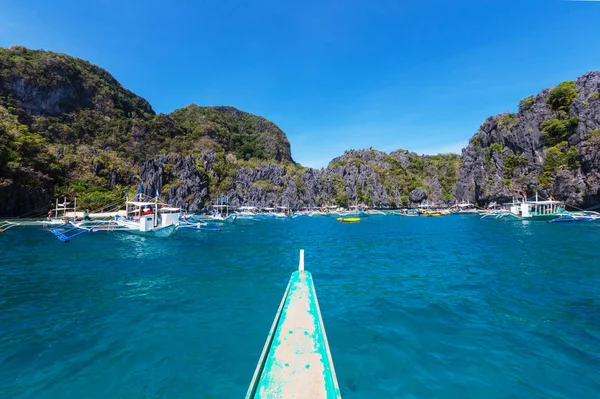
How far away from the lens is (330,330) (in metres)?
7.68

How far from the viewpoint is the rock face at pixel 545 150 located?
216 feet

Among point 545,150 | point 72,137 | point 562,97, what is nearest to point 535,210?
point 545,150

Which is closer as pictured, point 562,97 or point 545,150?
point 545,150

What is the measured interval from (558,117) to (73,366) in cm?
11677

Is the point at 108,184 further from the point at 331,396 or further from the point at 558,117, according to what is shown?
the point at 558,117

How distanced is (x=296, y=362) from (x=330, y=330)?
3718 mm

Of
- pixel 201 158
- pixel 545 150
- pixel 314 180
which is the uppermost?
pixel 201 158

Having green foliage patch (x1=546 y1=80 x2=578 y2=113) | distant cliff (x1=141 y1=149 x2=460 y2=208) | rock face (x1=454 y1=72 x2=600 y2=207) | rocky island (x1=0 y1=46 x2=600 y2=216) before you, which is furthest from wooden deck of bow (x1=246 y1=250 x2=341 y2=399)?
green foliage patch (x1=546 y1=80 x2=578 y2=113)

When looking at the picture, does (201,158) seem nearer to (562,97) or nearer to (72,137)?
(72,137)

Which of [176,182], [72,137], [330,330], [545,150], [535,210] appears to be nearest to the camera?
[330,330]

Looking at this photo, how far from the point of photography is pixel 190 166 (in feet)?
349

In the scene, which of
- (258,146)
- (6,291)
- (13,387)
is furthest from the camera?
(258,146)

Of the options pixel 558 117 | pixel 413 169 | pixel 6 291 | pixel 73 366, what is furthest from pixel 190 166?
pixel 413 169

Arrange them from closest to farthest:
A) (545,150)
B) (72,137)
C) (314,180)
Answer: (545,150) < (72,137) < (314,180)
